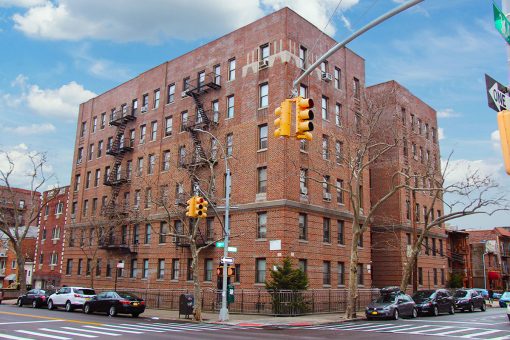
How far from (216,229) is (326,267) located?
8.90 meters

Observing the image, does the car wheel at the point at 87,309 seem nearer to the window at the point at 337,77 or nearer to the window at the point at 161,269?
the window at the point at 161,269

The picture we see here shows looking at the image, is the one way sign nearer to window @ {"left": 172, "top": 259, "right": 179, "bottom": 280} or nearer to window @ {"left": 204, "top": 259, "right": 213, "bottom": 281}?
window @ {"left": 204, "top": 259, "right": 213, "bottom": 281}

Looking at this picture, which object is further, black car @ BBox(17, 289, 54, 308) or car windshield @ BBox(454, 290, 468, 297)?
car windshield @ BBox(454, 290, 468, 297)

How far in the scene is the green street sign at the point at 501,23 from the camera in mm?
6711

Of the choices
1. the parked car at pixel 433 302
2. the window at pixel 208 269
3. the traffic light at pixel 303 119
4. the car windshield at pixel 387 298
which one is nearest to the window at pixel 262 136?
the window at pixel 208 269

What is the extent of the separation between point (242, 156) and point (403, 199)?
18.8 m

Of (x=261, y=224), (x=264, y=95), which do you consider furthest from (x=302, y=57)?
(x=261, y=224)

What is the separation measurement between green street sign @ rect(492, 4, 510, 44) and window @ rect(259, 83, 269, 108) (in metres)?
29.6

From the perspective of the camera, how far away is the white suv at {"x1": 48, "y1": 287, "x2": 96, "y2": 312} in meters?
33.7

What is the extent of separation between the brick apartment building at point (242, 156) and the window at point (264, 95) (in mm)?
85

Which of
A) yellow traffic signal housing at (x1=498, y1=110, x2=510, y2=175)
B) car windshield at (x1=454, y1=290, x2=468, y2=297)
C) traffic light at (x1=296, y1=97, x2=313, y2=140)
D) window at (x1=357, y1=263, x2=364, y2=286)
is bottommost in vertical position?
car windshield at (x1=454, y1=290, x2=468, y2=297)

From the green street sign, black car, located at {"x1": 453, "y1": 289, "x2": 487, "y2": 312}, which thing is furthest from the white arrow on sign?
black car, located at {"x1": 453, "y1": 289, "x2": 487, "y2": 312}

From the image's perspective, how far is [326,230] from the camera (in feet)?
122

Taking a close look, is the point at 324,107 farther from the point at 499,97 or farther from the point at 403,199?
the point at 499,97
